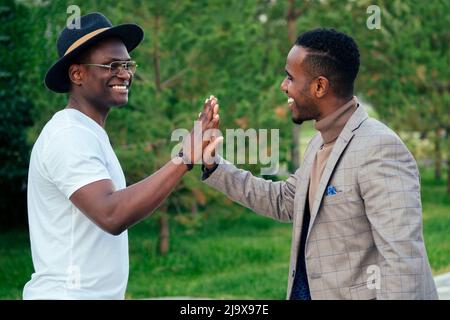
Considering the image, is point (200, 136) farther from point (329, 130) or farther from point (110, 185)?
point (329, 130)

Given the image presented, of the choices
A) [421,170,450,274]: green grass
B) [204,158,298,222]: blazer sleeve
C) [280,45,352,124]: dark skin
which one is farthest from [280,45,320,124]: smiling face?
[421,170,450,274]: green grass

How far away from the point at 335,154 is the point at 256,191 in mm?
616

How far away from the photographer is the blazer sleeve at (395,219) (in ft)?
10.0

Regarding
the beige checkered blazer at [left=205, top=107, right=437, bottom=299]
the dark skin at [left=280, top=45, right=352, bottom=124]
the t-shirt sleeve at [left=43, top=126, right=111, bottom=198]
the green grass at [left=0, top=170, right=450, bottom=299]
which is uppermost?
the dark skin at [left=280, top=45, right=352, bottom=124]

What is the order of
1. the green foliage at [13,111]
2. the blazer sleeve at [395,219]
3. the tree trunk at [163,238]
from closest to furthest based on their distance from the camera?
the blazer sleeve at [395,219]
the green foliage at [13,111]
the tree trunk at [163,238]

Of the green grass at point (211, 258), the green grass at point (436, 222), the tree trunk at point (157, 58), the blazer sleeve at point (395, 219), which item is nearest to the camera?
the blazer sleeve at point (395, 219)

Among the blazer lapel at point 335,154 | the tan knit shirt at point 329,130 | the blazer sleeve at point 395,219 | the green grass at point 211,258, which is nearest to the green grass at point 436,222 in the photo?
the green grass at point 211,258

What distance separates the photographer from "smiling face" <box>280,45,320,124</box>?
11.4ft

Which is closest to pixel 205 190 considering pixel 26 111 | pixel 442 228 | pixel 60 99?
pixel 60 99

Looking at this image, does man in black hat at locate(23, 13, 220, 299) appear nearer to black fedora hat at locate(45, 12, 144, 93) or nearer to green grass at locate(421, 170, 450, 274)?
black fedora hat at locate(45, 12, 144, 93)

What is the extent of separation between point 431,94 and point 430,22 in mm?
1498

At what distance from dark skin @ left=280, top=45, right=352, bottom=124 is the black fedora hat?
2.22 feet

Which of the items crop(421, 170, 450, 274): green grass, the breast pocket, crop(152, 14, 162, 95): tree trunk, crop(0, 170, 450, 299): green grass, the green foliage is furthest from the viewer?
crop(152, 14, 162, 95): tree trunk

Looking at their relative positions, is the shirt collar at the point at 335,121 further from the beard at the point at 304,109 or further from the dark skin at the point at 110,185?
the dark skin at the point at 110,185
